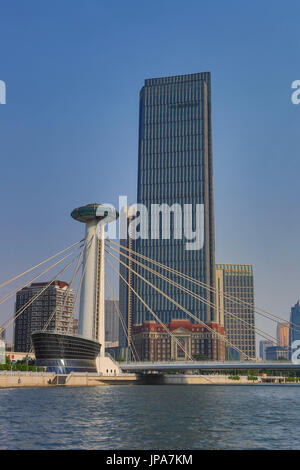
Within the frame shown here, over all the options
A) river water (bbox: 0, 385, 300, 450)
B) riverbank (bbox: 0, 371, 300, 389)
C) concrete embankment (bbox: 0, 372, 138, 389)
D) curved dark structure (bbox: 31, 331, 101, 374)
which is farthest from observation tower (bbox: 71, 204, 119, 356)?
river water (bbox: 0, 385, 300, 450)

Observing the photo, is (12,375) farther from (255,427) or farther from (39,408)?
(255,427)

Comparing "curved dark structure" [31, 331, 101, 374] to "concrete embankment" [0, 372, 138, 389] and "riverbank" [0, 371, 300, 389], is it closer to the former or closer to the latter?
"concrete embankment" [0, 372, 138, 389]

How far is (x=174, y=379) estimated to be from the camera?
18075 centimetres

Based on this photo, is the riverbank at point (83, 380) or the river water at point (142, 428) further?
the riverbank at point (83, 380)

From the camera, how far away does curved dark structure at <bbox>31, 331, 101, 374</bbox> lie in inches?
5138

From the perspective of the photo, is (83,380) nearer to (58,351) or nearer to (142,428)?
(58,351)

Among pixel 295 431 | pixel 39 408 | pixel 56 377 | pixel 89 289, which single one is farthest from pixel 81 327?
pixel 295 431

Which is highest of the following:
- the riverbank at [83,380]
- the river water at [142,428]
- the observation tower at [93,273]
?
the observation tower at [93,273]

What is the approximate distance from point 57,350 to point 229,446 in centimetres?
10137

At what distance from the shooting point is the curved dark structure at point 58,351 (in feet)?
428

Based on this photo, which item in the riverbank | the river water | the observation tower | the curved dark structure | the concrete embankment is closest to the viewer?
the river water

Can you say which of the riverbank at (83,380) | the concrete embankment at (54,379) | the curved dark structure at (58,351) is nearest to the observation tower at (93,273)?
the curved dark structure at (58,351)

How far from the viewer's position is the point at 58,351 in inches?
5192

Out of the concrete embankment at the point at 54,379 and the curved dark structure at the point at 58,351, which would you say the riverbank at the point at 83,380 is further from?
the curved dark structure at the point at 58,351
